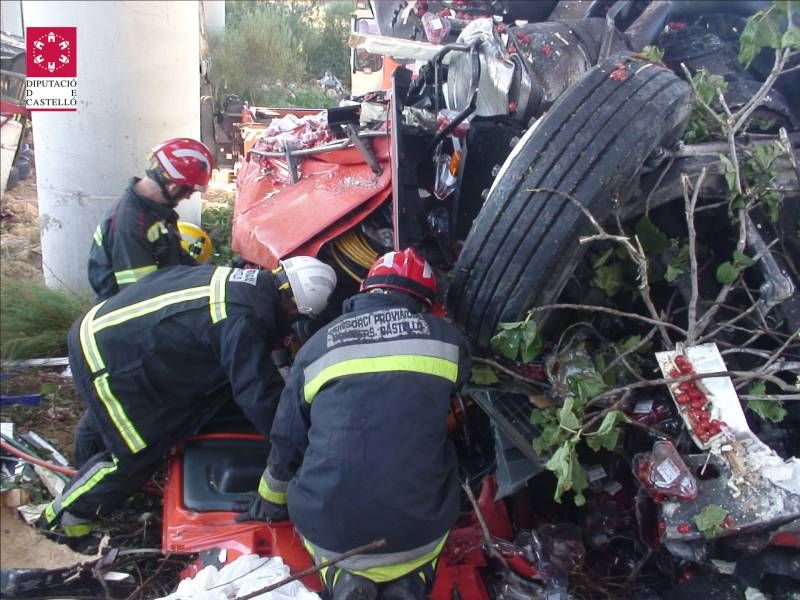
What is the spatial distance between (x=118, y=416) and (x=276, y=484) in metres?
0.77

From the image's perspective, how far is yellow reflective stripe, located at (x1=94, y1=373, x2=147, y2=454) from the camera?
270 cm

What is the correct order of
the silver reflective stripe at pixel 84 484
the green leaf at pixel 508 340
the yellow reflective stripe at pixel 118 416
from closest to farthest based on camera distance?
the green leaf at pixel 508 340 < the yellow reflective stripe at pixel 118 416 < the silver reflective stripe at pixel 84 484

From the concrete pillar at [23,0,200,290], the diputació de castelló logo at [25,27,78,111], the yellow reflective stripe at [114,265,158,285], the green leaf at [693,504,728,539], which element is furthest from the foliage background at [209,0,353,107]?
the green leaf at [693,504,728,539]

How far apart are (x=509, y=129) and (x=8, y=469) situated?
2.71m

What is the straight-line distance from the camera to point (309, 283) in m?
2.79

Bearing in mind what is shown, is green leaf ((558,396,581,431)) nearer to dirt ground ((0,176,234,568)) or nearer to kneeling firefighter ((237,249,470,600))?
kneeling firefighter ((237,249,470,600))

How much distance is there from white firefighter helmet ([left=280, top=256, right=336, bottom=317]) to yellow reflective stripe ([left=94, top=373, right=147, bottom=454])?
79cm

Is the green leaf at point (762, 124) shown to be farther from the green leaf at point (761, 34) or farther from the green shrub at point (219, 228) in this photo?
the green shrub at point (219, 228)

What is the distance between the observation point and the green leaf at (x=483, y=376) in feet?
8.16

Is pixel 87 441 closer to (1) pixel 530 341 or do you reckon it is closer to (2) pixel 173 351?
(2) pixel 173 351

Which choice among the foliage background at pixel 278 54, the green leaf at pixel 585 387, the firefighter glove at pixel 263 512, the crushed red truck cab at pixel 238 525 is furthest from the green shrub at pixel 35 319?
the foliage background at pixel 278 54

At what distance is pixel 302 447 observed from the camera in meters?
2.35

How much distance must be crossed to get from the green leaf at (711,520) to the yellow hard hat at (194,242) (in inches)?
126

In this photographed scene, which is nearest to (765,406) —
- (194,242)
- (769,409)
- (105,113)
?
(769,409)
